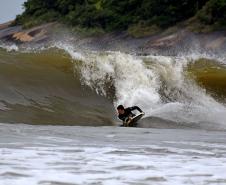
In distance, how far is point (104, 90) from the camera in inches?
719

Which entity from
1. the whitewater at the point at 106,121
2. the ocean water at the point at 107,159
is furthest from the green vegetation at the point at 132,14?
the ocean water at the point at 107,159

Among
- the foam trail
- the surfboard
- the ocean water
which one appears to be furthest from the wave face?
the ocean water

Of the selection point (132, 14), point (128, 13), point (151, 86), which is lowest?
point (151, 86)

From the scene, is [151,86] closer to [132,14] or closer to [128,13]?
[132,14]

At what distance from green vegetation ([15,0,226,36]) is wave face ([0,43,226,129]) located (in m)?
30.8

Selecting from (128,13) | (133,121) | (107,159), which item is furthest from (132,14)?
(107,159)

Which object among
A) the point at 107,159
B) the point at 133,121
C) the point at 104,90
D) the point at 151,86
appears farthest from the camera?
the point at 151,86

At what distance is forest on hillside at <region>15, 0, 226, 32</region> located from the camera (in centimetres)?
5303

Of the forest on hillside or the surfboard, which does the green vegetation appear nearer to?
the forest on hillside

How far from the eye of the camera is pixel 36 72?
62.4ft

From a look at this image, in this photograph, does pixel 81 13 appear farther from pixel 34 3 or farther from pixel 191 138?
pixel 191 138

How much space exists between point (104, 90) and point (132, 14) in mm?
44660

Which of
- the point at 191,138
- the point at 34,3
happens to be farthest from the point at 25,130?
the point at 34,3

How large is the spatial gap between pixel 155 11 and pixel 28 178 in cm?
5339
